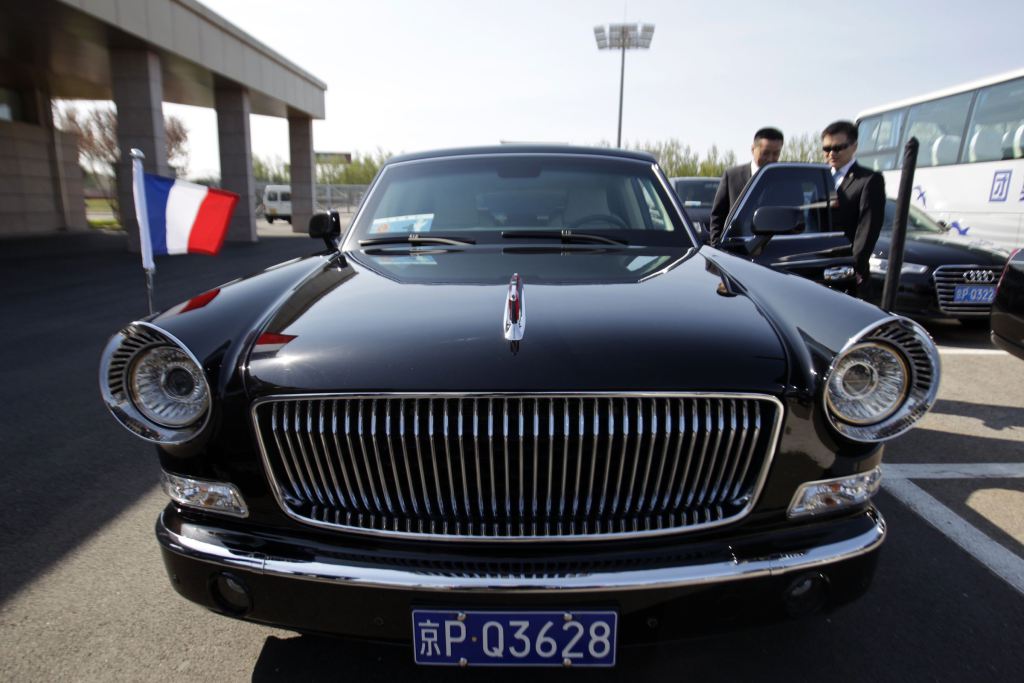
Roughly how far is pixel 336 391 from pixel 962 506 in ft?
9.74

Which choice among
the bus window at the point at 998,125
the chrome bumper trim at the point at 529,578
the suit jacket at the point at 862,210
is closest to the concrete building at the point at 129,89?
the suit jacket at the point at 862,210

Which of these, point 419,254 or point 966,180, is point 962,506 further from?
point 966,180

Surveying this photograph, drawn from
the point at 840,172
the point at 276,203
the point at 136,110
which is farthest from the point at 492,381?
the point at 276,203

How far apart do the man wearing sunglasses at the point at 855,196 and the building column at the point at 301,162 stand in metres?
23.4

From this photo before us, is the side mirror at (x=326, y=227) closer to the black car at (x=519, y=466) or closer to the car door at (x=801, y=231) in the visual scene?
the black car at (x=519, y=466)

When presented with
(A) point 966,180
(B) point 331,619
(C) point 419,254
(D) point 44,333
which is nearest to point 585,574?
(B) point 331,619

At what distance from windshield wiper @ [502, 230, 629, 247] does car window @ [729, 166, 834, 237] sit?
275 cm

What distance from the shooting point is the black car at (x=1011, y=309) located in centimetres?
417

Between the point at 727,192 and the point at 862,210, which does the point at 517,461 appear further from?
the point at 727,192

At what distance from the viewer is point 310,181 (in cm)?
2612

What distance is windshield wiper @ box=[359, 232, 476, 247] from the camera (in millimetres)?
2799

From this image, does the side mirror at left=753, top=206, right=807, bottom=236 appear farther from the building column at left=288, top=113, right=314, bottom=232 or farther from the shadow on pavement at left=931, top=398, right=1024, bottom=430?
the building column at left=288, top=113, right=314, bottom=232

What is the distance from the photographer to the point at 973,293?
268 inches

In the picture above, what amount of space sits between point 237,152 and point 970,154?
1811 centimetres
